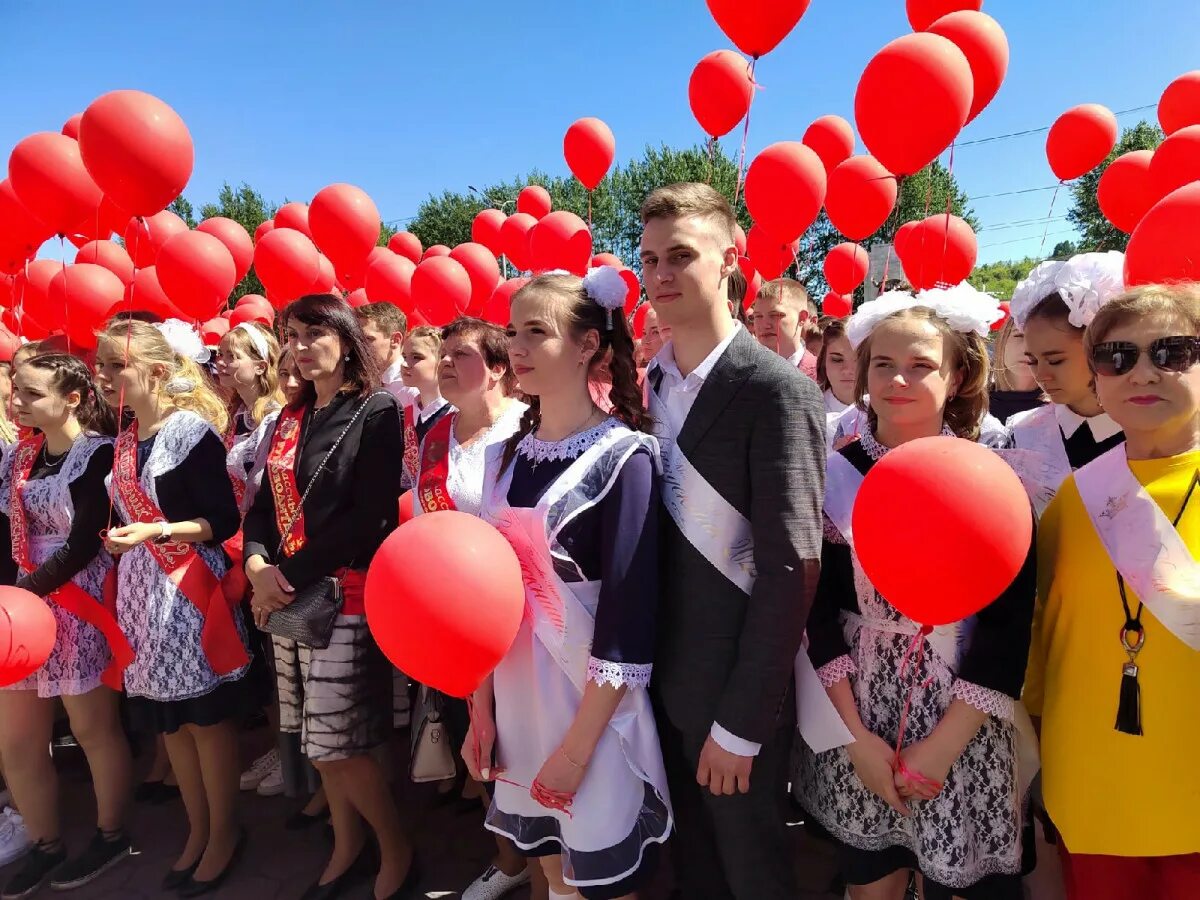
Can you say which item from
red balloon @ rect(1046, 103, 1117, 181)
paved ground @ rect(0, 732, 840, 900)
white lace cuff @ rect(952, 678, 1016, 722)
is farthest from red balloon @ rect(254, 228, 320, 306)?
red balloon @ rect(1046, 103, 1117, 181)

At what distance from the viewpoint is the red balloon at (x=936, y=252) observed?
5.57 meters

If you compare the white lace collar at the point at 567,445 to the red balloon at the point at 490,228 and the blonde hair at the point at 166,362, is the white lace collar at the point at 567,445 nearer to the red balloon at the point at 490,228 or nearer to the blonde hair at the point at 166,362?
the blonde hair at the point at 166,362

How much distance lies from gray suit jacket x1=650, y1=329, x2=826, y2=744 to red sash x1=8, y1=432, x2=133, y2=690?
2.29 meters

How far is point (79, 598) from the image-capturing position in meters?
2.77

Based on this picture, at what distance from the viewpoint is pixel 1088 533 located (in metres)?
1.44

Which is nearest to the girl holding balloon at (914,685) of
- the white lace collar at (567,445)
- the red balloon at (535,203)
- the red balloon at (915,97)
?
the white lace collar at (567,445)

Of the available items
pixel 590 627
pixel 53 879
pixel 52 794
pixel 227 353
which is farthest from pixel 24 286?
pixel 590 627

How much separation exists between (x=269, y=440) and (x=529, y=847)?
169cm

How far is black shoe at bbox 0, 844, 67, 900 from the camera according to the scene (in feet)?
9.02

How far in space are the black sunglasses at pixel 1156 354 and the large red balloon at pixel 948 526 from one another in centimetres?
33

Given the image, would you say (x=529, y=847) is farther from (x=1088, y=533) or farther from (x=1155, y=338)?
(x=1155, y=338)

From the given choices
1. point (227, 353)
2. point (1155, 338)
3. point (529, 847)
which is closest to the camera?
point (1155, 338)

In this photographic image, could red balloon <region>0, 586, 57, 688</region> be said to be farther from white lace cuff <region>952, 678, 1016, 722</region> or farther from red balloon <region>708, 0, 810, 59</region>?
red balloon <region>708, 0, 810, 59</region>

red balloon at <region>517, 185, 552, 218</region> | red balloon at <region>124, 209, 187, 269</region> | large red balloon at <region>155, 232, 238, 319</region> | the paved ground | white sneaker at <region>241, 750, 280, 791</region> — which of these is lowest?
the paved ground
